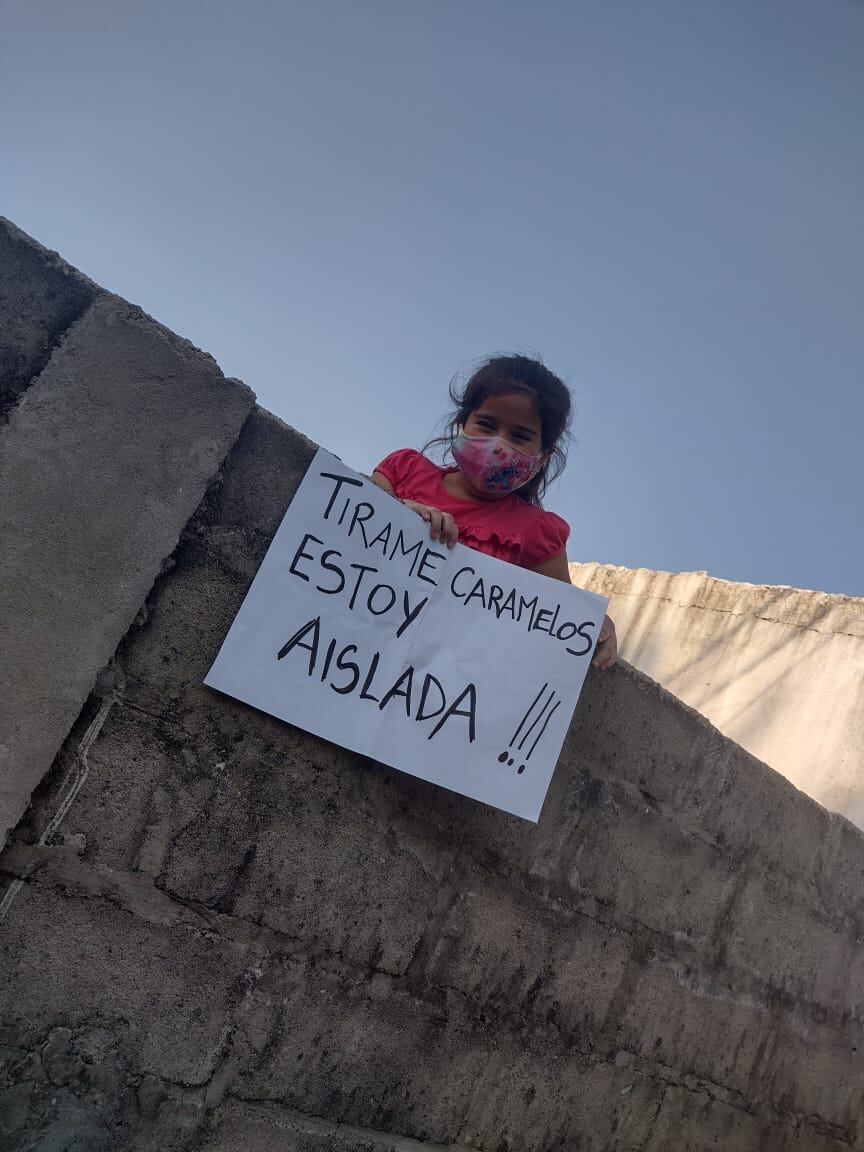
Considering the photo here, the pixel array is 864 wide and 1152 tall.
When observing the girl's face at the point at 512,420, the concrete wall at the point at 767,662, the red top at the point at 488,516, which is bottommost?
the red top at the point at 488,516

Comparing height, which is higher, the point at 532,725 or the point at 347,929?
the point at 532,725

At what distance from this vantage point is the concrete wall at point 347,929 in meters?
1.46

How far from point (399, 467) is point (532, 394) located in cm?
38

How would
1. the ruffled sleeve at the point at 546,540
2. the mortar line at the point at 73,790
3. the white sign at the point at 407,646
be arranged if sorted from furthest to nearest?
the ruffled sleeve at the point at 546,540 < the white sign at the point at 407,646 < the mortar line at the point at 73,790

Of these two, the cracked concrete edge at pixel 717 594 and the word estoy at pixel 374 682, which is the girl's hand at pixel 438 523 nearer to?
the word estoy at pixel 374 682

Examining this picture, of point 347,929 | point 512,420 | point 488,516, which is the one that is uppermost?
point 512,420

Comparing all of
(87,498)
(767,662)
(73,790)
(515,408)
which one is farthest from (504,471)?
(767,662)

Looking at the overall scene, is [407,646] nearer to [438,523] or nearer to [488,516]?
[438,523]

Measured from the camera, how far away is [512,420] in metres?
2.29

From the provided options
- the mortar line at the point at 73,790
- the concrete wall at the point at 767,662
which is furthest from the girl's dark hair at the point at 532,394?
the concrete wall at the point at 767,662

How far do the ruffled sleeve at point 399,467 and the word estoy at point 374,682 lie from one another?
23.1 inches

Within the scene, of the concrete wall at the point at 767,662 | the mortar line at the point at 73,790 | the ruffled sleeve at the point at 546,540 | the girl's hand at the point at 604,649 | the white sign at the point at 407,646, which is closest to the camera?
the mortar line at the point at 73,790

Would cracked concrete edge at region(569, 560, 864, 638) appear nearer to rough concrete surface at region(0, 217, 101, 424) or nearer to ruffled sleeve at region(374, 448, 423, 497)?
ruffled sleeve at region(374, 448, 423, 497)

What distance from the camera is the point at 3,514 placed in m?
1.41
